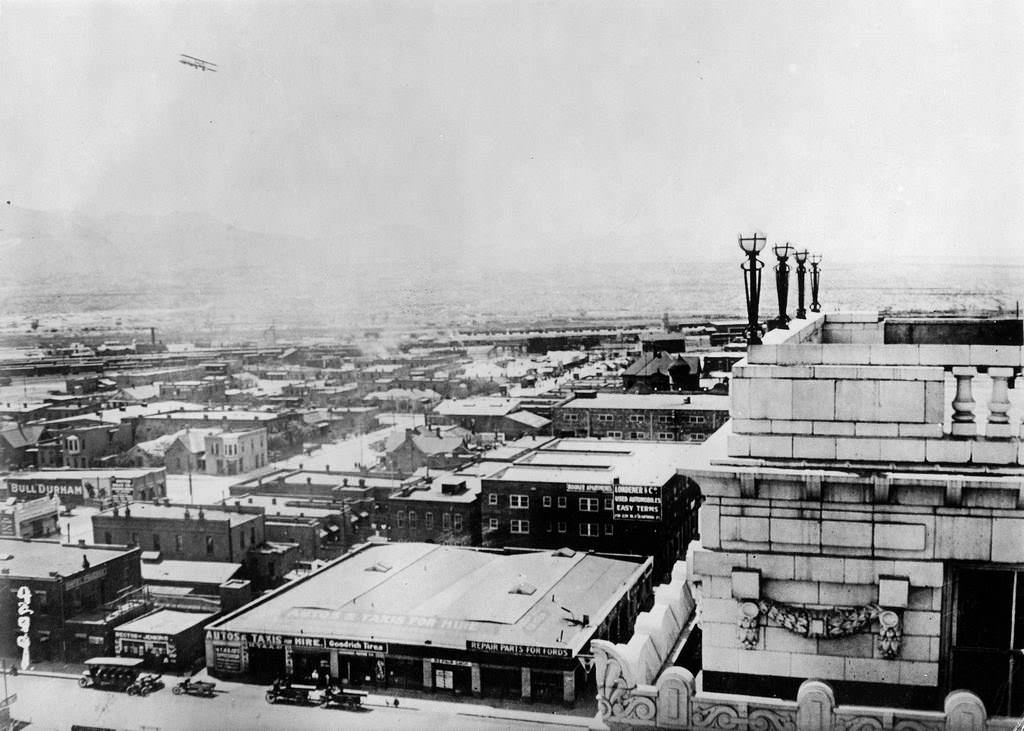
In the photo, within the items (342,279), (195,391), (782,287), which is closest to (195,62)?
(782,287)

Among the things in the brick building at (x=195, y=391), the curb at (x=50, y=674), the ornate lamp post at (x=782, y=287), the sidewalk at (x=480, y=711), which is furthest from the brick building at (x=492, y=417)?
the ornate lamp post at (x=782, y=287)

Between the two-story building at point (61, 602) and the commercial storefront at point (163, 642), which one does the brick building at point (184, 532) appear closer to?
the two-story building at point (61, 602)

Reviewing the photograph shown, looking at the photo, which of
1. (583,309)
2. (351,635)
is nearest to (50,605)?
(351,635)

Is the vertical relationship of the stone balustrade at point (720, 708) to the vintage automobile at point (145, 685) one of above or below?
above

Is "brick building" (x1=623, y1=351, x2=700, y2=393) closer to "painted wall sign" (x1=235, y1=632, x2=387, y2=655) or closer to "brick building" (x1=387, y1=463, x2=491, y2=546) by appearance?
"brick building" (x1=387, y1=463, x2=491, y2=546)

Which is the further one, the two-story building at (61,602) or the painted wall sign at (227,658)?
the two-story building at (61,602)

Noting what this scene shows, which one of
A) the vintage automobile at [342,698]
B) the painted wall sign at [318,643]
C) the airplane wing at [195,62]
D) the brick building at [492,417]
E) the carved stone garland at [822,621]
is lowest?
the vintage automobile at [342,698]

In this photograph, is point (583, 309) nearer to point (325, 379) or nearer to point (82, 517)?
point (325, 379)

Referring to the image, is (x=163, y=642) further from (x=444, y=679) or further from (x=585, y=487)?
(x=585, y=487)
